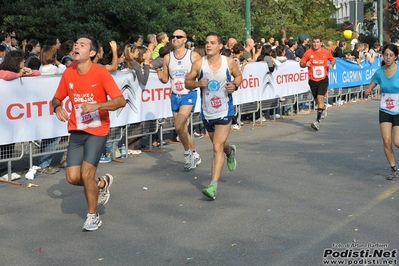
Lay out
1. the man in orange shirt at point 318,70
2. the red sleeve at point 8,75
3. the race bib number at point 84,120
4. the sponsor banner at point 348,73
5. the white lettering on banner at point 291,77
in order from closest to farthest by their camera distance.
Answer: the race bib number at point 84,120
the red sleeve at point 8,75
the man in orange shirt at point 318,70
the white lettering on banner at point 291,77
the sponsor banner at point 348,73

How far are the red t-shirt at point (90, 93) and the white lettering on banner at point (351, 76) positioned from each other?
15883mm

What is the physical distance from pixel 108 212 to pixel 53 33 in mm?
13440

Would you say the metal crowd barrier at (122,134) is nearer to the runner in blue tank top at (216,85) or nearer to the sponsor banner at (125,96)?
the sponsor banner at (125,96)

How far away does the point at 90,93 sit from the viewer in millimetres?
7777

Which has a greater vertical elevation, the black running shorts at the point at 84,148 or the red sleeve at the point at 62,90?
the red sleeve at the point at 62,90

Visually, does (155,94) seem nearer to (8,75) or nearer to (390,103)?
(8,75)

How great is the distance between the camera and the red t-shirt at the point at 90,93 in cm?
777

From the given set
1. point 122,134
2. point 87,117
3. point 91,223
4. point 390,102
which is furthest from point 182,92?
point 91,223

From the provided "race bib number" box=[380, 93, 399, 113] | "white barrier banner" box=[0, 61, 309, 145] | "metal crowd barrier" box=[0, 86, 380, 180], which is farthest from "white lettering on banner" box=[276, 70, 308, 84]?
"race bib number" box=[380, 93, 399, 113]

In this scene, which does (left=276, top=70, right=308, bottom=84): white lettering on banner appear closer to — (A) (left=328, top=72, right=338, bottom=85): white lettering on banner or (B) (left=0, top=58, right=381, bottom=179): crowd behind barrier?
(B) (left=0, top=58, right=381, bottom=179): crowd behind barrier

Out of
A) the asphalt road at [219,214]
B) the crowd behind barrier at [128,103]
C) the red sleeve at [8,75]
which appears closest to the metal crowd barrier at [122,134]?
the crowd behind barrier at [128,103]

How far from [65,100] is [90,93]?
331 cm

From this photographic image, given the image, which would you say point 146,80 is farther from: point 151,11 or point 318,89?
point 151,11

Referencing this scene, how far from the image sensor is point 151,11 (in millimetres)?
22156
